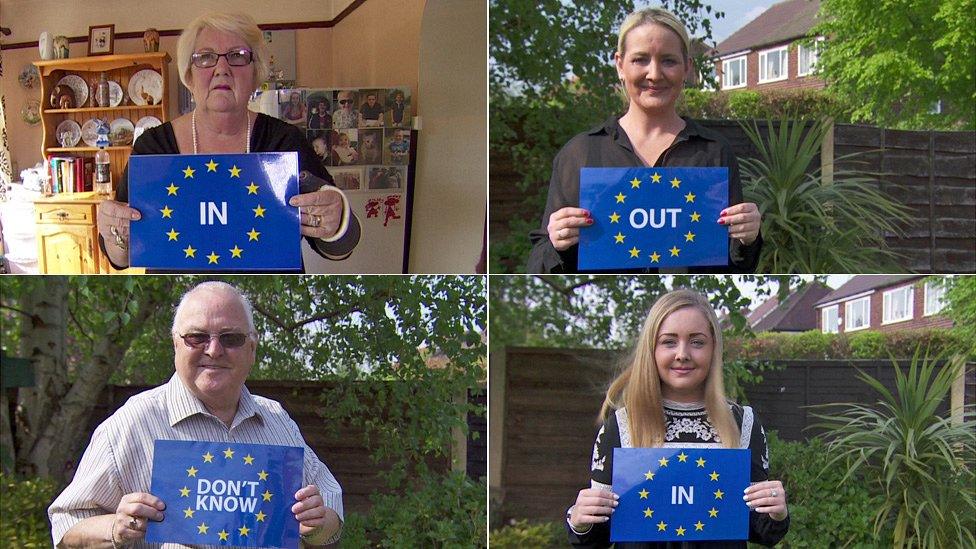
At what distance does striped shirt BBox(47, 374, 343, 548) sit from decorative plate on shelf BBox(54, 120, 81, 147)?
706mm

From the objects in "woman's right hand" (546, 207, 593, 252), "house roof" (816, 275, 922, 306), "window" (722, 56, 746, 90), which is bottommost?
"house roof" (816, 275, 922, 306)

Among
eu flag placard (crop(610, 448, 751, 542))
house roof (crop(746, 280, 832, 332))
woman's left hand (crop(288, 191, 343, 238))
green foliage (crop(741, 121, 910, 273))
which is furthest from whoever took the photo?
house roof (crop(746, 280, 832, 332))

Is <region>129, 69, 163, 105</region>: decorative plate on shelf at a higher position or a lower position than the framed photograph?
lower

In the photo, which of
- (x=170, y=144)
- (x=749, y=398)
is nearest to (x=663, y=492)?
(x=749, y=398)

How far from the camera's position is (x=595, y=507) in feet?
9.32

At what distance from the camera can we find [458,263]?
3.08m

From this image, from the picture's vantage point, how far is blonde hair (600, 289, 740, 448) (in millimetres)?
2871

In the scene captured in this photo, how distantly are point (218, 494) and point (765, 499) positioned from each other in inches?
55.5

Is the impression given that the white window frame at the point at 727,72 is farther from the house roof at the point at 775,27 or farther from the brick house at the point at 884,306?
the brick house at the point at 884,306

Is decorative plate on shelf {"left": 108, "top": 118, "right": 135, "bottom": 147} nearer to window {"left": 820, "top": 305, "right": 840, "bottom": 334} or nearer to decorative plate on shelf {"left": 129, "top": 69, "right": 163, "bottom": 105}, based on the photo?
decorative plate on shelf {"left": 129, "top": 69, "right": 163, "bottom": 105}

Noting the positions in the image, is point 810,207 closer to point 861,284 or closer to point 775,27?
point 861,284

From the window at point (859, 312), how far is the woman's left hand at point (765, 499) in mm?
607

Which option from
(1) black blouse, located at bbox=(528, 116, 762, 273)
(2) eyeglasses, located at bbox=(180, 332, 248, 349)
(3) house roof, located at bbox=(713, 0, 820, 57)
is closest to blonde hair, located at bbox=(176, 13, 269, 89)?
(2) eyeglasses, located at bbox=(180, 332, 248, 349)

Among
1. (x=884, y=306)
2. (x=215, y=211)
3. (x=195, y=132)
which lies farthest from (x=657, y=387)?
(x=195, y=132)
